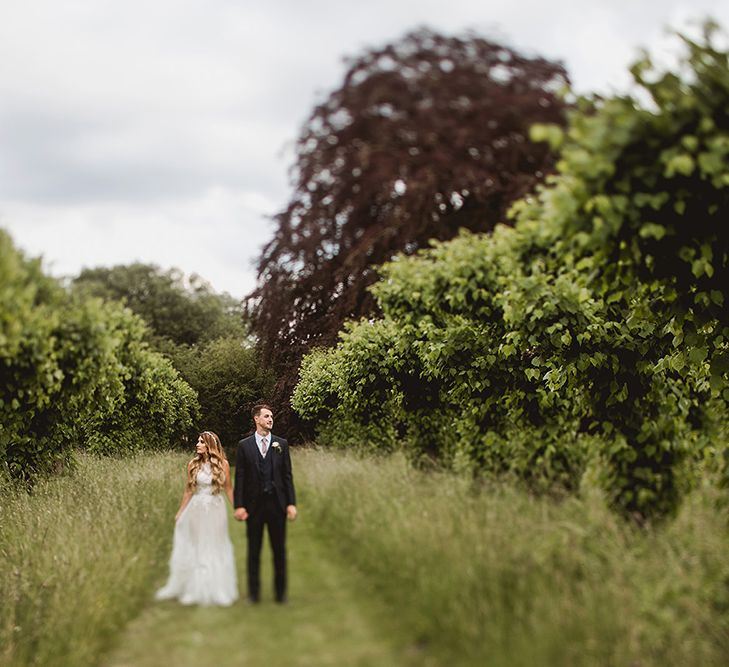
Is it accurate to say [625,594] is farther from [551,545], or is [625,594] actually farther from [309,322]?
[309,322]

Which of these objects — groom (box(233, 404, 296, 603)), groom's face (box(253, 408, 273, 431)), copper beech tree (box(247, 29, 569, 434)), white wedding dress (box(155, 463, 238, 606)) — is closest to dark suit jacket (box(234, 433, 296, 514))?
groom (box(233, 404, 296, 603))

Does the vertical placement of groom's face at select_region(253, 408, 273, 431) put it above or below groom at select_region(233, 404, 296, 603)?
above

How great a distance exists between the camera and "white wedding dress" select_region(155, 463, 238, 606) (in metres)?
6.10

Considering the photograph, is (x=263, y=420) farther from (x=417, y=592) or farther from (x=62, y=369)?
(x=62, y=369)

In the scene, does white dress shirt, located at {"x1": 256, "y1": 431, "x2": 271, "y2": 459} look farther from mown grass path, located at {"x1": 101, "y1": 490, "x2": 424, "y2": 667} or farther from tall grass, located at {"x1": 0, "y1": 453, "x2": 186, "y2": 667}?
tall grass, located at {"x1": 0, "y1": 453, "x2": 186, "y2": 667}

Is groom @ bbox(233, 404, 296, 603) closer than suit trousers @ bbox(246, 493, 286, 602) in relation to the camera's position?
No

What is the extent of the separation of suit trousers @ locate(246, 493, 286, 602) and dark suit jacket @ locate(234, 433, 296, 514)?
0.06m

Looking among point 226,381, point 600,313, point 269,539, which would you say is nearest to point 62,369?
point 226,381

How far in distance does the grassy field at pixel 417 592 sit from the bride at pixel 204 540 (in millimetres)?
165

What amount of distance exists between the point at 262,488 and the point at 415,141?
347cm

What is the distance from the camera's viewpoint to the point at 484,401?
1152 centimetres

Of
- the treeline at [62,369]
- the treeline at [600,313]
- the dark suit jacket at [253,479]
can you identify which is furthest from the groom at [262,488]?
the treeline at [600,313]

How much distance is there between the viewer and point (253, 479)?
6695 millimetres

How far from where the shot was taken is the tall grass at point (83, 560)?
615 cm
